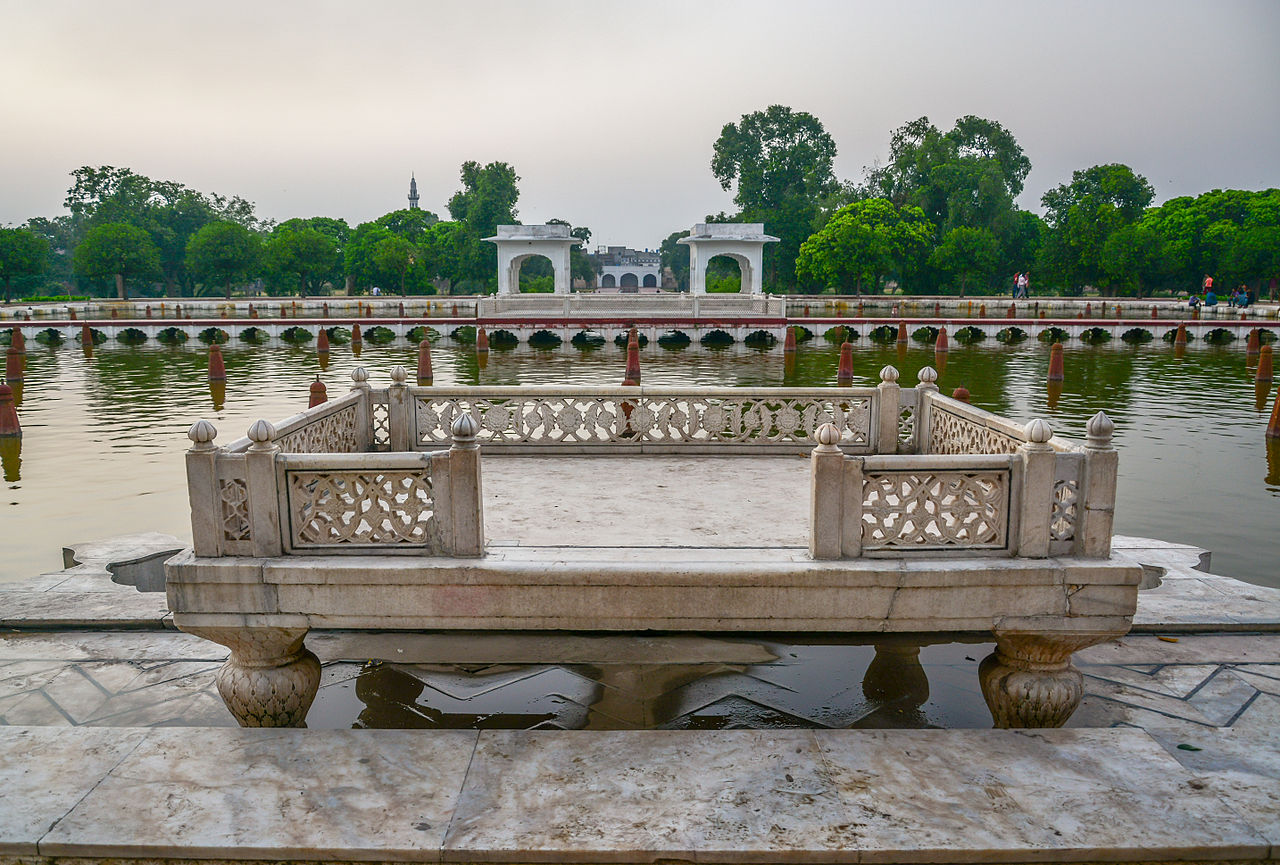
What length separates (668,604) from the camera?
4.84 meters

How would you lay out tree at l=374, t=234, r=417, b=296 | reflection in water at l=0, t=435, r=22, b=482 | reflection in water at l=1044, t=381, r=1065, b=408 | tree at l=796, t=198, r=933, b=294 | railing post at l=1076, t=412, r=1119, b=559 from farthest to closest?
tree at l=374, t=234, r=417, b=296 → tree at l=796, t=198, r=933, b=294 → reflection in water at l=1044, t=381, r=1065, b=408 → reflection in water at l=0, t=435, r=22, b=482 → railing post at l=1076, t=412, r=1119, b=559

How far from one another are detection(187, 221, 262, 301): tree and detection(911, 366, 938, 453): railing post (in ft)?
200

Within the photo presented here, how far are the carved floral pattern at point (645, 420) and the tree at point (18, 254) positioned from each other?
195 ft

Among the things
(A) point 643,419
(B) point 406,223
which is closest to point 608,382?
(A) point 643,419

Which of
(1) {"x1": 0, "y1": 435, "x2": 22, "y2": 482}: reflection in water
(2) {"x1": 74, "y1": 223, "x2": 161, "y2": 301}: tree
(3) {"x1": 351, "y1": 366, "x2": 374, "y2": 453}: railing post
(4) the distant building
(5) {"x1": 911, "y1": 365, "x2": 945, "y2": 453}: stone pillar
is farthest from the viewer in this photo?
(4) the distant building

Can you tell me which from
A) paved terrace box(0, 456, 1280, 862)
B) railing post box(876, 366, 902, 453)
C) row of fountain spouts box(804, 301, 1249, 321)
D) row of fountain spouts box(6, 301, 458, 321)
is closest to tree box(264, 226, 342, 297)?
row of fountain spouts box(6, 301, 458, 321)

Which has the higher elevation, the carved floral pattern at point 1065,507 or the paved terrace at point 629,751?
the carved floral pattern at point 1065,507

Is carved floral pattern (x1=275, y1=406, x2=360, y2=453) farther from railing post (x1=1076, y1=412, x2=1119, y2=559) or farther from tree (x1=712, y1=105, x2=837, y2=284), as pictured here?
tree (x1=712, y1=105, x2=837, y2=284)

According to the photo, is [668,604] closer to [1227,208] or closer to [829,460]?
[829,460]

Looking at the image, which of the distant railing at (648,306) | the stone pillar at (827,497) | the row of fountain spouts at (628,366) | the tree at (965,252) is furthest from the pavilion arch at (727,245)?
the stone pillar at (827,497)

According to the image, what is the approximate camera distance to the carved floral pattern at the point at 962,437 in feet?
20.0

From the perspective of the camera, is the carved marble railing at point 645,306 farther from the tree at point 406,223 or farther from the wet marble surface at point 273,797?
the tree at point 406,223

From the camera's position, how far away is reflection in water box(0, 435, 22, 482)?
13.2 metres

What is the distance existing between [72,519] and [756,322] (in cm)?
2862
